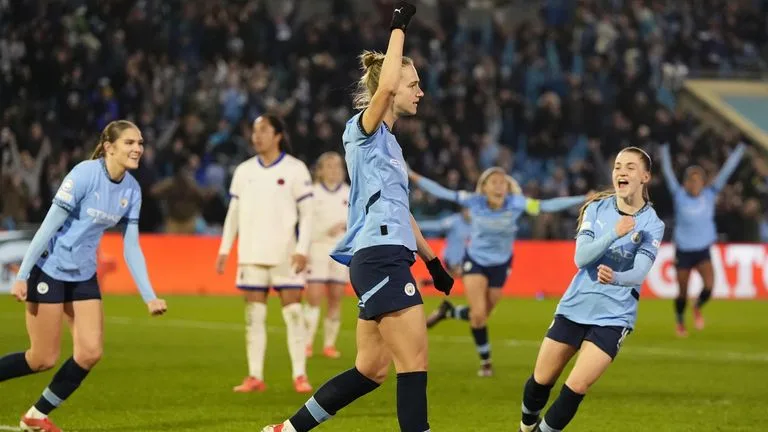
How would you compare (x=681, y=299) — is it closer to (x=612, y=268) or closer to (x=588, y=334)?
(x=612, y=268)

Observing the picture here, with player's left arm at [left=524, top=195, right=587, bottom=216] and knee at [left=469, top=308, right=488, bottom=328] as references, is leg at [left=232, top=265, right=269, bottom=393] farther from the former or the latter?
player's left arm at [left=524, top=195, right=587, bottom=216]

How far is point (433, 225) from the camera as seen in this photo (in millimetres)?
23781

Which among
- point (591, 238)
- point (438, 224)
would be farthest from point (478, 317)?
point (438, 224)

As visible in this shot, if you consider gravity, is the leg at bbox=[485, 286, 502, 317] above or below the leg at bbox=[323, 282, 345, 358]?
above

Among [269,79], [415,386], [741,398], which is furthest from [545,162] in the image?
[415,386]

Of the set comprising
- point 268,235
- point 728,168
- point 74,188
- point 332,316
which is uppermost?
point 74,188

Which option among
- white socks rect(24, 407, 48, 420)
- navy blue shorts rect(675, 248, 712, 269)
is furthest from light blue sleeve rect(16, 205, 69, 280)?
navy blue shorts rect(675, 248, 712, 269)

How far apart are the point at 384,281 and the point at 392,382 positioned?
645cm

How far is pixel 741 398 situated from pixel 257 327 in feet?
15.4

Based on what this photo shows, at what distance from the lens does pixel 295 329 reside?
42.6ft

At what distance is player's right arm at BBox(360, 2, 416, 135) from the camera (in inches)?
284

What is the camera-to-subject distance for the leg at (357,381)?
7.71 m

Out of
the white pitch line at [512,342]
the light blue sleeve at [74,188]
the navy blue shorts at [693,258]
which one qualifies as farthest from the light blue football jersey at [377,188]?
the navy blue shorts at [693,258]

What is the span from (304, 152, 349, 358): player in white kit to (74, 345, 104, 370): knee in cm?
729
